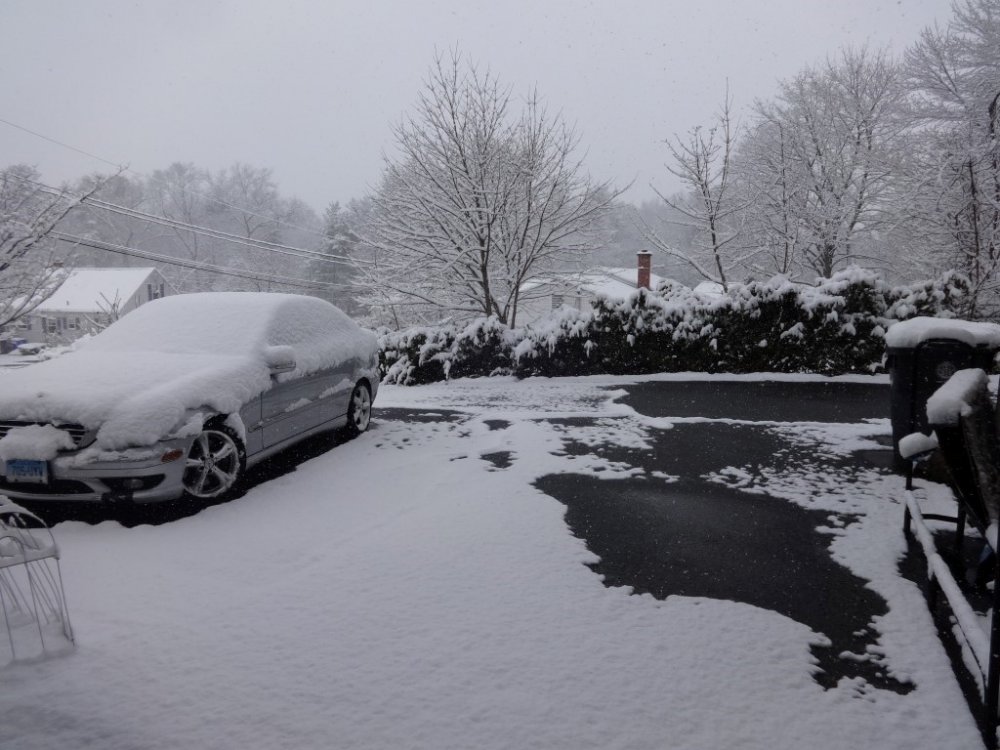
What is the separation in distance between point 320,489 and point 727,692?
12.8 ft

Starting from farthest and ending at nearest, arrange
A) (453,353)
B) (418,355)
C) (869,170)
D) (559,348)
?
(869,170), (418,355), (453,353), (559,348)

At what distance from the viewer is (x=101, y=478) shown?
448cm

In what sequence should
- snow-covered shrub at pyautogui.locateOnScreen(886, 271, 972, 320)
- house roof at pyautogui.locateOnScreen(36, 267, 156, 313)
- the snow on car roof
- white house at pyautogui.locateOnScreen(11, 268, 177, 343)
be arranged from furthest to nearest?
house roof at pyautogui.locateOnScreen(36, 267, 156, 313), white house at pyautogui.locateOnScreen(11, 268, 177, 343), snow-covered shrub at pyautogui.locateOnScreen(886, 271, 972, 320), the snow on car roof

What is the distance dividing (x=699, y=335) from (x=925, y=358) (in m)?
7.17

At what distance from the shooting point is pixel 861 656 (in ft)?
9.66

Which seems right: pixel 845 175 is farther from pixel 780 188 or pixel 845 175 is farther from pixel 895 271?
pixel 895 271

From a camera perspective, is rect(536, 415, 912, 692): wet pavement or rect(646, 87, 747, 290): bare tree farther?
rect(646, 87, 747, 290): bare tree

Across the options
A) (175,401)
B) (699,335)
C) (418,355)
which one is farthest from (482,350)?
(175,401)

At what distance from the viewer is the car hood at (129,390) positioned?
4.52m

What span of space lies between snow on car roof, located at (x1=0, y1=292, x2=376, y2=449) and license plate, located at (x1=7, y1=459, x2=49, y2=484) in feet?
1.02

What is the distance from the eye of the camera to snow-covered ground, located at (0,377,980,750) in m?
2.43

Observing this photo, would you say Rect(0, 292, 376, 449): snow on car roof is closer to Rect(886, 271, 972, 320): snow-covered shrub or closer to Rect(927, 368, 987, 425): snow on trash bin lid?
Rect(927, 368, 987, 425): snow on trash bin lid

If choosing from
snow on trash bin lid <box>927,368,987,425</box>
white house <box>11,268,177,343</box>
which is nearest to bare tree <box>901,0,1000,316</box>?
snow on trash bin lid <box>927,368,987,425</box>

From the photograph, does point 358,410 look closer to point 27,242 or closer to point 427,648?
point 27,242
